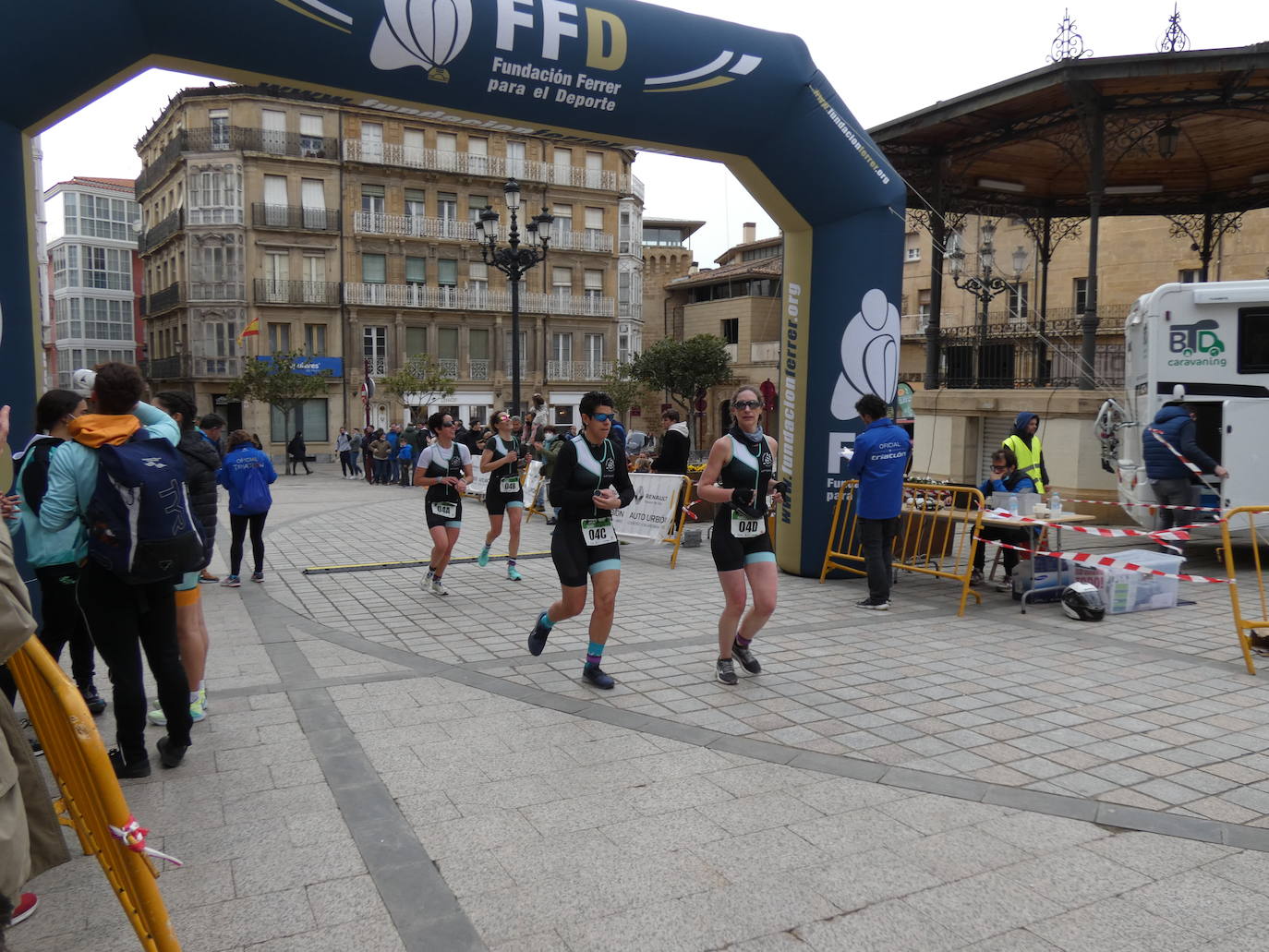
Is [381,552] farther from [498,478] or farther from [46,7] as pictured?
[46,7]

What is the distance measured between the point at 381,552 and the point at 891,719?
7874 millimetres

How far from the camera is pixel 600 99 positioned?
25.2 feet

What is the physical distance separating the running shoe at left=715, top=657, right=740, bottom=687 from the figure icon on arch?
420 centimetres

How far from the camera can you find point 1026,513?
28.3ft

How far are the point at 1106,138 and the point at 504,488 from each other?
11252mm

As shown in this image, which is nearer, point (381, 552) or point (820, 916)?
point (820, 916)

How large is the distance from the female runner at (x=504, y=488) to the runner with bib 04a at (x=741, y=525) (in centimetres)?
376

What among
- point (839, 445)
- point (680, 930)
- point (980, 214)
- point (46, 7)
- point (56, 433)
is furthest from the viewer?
point (980, 214)

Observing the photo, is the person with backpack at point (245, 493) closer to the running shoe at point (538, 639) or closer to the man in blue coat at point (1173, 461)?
the running shoe at point (538, 639)

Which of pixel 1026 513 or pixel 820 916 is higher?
pixel 1026 513

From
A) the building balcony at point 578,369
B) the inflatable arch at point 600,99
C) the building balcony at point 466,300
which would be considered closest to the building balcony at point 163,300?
the building balcony at point 466,300

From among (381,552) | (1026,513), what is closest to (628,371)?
(381,552)

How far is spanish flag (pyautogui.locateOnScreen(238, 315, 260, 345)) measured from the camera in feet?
128

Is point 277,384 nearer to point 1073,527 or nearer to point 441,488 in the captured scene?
point 441,488
